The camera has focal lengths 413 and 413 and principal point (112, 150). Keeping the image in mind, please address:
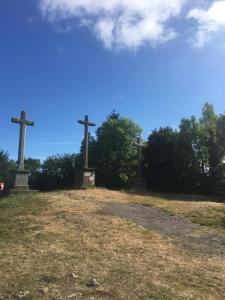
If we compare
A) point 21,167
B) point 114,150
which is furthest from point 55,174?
point 21,167

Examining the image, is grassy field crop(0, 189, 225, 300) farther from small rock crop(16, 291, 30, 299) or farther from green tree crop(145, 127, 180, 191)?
green tree crop(145, 127, 180, 191)

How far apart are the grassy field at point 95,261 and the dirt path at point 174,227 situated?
458 millimetres

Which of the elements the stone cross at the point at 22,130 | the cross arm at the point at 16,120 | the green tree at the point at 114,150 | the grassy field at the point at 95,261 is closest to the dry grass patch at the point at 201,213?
the grassy field at the point at 95,261

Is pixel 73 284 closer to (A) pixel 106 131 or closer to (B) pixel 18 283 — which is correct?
(B) pixel 18 283

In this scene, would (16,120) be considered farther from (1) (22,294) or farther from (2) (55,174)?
(2) (55,174)

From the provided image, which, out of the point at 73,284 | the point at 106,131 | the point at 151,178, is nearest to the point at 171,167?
the point at 151,178

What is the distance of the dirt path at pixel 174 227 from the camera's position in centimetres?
1026

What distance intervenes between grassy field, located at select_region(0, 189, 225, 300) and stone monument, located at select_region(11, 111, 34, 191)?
7.46 meters

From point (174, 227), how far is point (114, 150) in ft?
100

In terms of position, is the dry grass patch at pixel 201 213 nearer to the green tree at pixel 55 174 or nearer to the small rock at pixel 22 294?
the small rock at pixel 22 294

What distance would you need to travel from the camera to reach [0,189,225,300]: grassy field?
662 centimetres

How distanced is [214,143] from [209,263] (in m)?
27.3

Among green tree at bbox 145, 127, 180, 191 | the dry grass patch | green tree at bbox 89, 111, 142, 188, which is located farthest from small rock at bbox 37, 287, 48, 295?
green tree at bbox 89, 111, 142, 188

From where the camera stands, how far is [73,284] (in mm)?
6801
